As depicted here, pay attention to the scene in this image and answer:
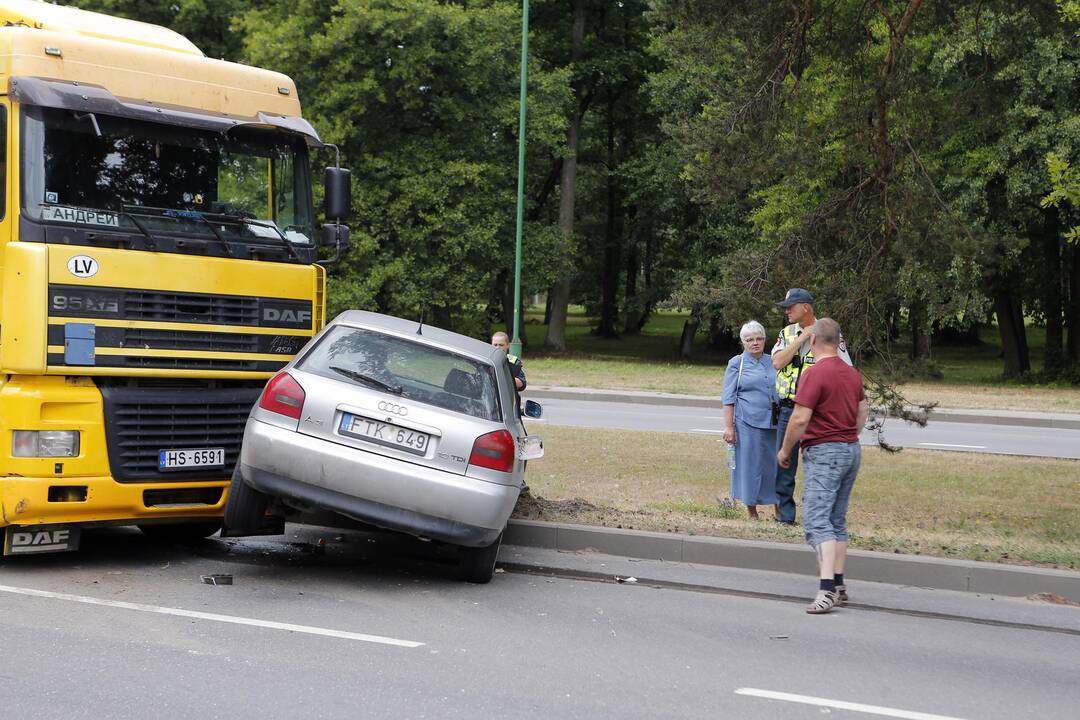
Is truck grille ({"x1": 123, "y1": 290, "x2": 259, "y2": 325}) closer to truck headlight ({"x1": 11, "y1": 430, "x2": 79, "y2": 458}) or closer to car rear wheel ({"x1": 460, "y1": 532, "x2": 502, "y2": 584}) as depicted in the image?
truck headlight ({"x1": 11, "y1": 430, "x2": 79, "y2": 458})

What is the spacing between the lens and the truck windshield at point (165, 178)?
7.94m

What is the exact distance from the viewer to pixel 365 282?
3594 cm

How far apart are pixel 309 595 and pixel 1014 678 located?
4010 millimetres

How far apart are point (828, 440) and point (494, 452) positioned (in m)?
2.07

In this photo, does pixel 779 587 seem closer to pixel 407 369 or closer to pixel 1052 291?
pixel 407 369

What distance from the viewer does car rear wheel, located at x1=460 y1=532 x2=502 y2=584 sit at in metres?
7.95

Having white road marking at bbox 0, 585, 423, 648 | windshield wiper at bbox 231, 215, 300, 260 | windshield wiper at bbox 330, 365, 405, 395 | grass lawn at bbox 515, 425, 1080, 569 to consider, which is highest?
windshield wiper at bbox 231, 215, 300, 260

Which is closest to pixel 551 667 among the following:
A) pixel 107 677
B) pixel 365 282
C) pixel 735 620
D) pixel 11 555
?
pixel 735 620

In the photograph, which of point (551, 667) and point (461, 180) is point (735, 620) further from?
point (461, 180)

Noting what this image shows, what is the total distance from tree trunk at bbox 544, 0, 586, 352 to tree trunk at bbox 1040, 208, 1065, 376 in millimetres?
15166

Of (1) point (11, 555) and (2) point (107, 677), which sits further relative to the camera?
(1) point (11, 555)

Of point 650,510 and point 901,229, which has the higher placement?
point 901,229

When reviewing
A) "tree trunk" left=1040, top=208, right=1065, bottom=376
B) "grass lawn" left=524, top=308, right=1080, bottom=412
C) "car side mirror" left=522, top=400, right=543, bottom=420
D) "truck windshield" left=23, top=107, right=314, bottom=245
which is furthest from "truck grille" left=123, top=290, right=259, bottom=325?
"tree trunk" left=1040, top=208, right=1065, bottom=376

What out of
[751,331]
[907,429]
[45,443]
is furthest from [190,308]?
[907,429]
